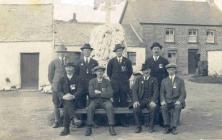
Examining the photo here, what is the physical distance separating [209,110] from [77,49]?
16.7m

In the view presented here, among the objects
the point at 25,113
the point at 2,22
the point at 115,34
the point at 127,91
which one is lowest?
the point at 25,113

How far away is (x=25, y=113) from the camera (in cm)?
1195

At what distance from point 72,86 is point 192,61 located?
3035cm

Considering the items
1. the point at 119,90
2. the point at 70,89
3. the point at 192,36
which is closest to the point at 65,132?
the point at 70,89

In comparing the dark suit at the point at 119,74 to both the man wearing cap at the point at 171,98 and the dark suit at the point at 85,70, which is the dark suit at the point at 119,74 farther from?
the man wearing cap at the point at 171,98

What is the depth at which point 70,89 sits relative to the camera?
28.6 ft

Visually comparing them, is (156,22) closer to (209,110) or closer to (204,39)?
(204,39)

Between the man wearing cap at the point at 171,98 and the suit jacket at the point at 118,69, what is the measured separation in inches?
40.0

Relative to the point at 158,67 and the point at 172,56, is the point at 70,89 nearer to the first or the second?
the point at 158,67

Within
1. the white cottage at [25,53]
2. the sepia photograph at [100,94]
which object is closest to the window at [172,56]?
the white cottage at [25,53]

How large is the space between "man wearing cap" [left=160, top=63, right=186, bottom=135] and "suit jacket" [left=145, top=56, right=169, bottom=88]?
16.3 inches

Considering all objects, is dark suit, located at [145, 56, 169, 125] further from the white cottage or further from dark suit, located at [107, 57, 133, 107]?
the white cottage

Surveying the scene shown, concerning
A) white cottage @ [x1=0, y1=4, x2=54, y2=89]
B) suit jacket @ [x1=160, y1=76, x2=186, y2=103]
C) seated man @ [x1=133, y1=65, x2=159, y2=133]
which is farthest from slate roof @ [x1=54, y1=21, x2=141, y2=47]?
suit jacket @ [x1=160, y1=76, x2=186, y2=103]

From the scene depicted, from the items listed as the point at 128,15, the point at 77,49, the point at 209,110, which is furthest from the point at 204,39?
the point at 209,110
